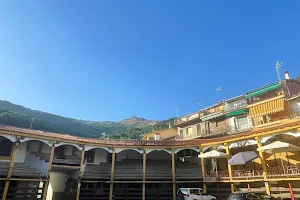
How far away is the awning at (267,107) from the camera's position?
2580 centimetres

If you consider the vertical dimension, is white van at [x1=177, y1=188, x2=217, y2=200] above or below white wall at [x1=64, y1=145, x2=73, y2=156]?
below

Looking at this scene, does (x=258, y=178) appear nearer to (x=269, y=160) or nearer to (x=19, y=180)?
(x=269, y=160)

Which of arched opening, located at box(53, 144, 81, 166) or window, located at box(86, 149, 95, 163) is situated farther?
window, located at box(86, 149, 95, 163)

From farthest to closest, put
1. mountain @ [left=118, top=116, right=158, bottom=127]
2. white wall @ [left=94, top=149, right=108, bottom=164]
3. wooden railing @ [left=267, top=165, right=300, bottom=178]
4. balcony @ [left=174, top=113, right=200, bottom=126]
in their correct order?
mountain @ [left=118, top=116, right=158, bottom=127] → balcony @ [left=174, top=113, right=200, bottom=126] → white wall @ [left=94, top=149, right=108, bottom=164] → wooden railing @ [left=267, top=165, right=300, bottom=178]

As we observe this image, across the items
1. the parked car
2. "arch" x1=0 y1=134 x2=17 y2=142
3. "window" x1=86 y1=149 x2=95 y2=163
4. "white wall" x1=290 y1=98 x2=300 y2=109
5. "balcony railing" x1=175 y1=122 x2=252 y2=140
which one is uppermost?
"white wall" x1=290 y1=98 x2=300 y2=109

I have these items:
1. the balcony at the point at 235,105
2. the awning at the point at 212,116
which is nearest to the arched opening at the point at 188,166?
the awning at the point at 212,116

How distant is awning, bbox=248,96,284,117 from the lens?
25.8 meters

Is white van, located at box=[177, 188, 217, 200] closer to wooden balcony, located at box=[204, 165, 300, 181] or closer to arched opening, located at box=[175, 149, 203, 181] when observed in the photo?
wooden balcony, located at box=[204, 165, 300, 181]

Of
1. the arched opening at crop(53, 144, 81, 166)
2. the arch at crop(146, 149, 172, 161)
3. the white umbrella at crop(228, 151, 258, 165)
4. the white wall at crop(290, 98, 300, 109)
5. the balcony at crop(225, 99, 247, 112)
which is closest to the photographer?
the white umbrella at crop(228, 151, 258, 165)

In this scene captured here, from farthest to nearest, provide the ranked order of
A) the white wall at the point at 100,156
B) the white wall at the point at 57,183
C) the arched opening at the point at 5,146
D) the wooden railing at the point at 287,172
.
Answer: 1. the white wall at the point at 57,183
2. the white wall at the point at 100,156
3. the arched opening at the point at 5,146
4. the wooden railing at the point at 287,172

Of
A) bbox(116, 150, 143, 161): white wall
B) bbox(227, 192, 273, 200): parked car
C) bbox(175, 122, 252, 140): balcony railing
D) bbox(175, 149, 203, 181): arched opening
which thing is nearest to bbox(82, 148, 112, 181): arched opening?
bbox(116, 150, 143, 161): white wall

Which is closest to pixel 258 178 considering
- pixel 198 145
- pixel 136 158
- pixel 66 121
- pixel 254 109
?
pixel 198 145

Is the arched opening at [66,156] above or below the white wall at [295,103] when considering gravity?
below

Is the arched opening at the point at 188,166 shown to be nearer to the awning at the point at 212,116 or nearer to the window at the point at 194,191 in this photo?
the window at the point at 194,191
